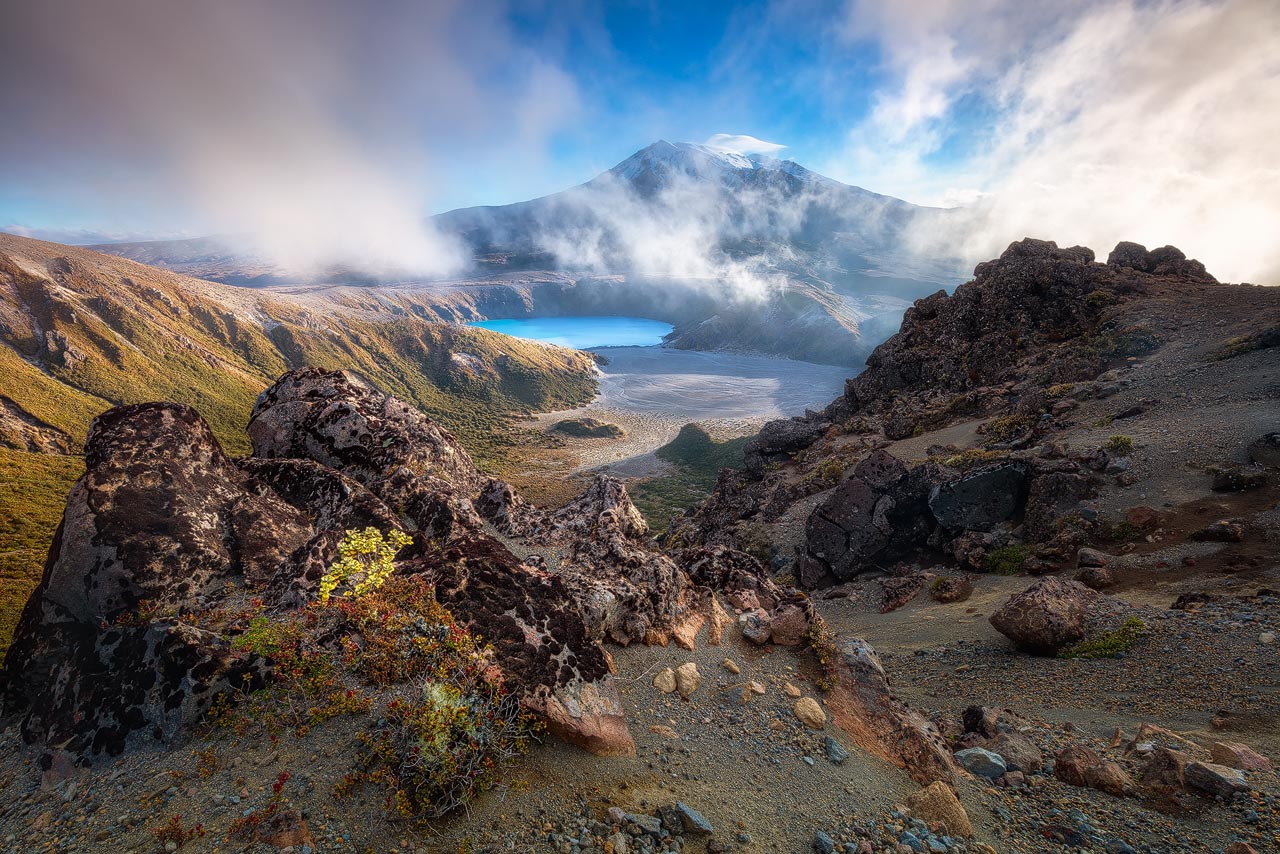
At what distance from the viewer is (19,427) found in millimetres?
55750

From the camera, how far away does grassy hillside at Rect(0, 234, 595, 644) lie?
50031 millimetres

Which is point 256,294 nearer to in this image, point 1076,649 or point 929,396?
point 929,396

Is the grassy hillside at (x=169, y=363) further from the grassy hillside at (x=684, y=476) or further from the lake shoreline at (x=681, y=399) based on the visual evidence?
the grassy hillside at (x=684, y=476)

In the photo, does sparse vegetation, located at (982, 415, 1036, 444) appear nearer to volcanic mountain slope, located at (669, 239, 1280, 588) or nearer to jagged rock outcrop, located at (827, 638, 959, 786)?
volcanic mountain slope, located at (669, 239, 1280, 588)

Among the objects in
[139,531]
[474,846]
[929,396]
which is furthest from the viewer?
[929,396]

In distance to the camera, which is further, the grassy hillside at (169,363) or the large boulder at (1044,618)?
the grassy hillside at (169,363)

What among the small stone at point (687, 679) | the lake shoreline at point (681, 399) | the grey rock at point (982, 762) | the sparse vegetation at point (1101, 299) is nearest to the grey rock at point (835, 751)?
the grey rock at point (982, 762)

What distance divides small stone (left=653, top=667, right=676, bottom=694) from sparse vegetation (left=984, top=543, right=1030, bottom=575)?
467 inches

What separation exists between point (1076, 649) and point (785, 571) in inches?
407

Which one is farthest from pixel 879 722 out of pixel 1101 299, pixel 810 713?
pixel 1101 299

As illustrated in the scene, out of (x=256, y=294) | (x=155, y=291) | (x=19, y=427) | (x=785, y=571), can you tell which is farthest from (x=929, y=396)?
(x=256, y=294)

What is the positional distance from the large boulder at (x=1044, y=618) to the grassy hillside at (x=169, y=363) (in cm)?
2672

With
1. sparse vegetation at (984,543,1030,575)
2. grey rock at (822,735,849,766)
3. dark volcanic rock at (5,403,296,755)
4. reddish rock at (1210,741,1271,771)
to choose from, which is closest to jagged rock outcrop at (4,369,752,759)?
dark volcanic rock at (5,403,296,755)

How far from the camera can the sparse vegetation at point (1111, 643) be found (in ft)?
29.5
